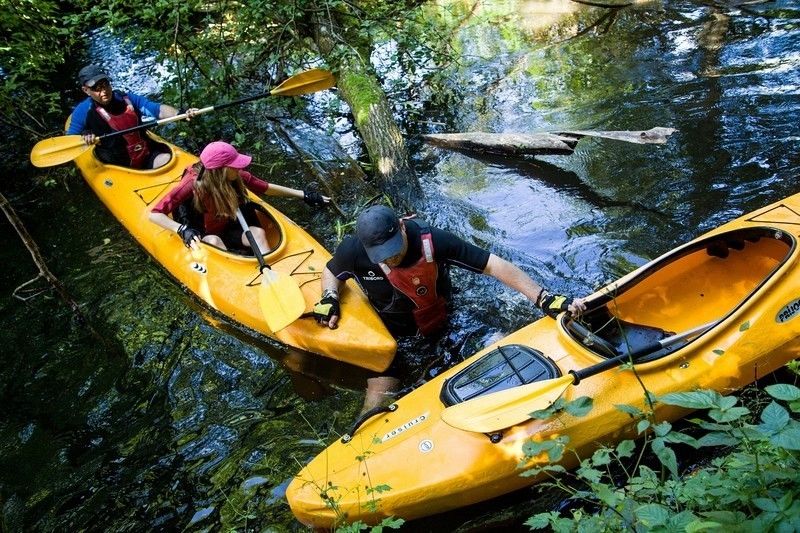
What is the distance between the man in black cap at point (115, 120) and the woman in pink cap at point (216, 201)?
1.20 m

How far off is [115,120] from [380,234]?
10.8 ft

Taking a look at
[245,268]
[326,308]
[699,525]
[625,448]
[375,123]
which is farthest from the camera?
[375,123]

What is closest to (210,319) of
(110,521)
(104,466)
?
(104,466)

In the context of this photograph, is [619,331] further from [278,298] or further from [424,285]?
[278,298]

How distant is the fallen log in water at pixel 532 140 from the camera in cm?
505

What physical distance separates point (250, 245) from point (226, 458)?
4.99 feet

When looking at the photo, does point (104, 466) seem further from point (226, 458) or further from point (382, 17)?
point (382, 17)

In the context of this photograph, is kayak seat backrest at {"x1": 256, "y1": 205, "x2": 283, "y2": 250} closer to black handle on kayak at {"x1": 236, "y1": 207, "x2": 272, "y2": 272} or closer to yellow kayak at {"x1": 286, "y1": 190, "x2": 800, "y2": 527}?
black handle on kayak at {"x1": 236, "y1": 207, "x2": 272, "y2": 272}

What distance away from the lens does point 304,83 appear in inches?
211

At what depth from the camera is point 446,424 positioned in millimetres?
2863

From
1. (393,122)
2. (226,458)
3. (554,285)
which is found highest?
(393,122)

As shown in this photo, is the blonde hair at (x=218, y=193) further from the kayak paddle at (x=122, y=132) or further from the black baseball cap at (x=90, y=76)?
the black baseball cap at (x=90, y=76)

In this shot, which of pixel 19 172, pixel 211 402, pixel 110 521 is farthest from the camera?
pixel 19 172

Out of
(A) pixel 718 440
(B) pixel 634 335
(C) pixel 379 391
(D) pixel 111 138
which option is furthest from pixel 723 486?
(D) pixel 111 138
